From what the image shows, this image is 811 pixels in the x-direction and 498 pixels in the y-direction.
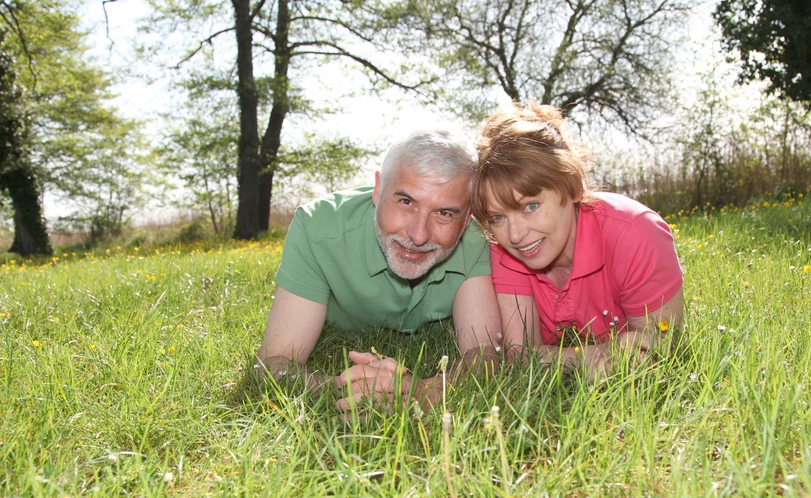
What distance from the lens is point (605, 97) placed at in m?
20.3

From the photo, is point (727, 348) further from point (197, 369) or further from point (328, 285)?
point (197, 369)

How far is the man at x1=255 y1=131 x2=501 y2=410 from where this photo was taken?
9.19 ft

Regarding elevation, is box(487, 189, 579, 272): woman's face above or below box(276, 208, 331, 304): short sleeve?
above

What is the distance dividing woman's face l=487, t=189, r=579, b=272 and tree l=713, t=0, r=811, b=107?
11258mm

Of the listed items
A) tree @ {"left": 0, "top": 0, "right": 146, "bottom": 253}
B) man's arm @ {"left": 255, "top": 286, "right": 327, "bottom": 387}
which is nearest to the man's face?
man's arm @ {"left": 255, "top": 286, "right": 327, "bottom": 387}

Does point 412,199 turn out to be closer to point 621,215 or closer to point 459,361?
point 459,361

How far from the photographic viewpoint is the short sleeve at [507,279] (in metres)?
3.05

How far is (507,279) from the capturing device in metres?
3.06

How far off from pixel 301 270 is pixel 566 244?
137 centimetres

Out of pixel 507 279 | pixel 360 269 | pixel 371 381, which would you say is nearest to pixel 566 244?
pixel 507 279

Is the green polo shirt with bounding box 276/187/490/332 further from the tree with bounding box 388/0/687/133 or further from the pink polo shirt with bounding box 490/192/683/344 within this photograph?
the tree with bounding box 388/0/687/133

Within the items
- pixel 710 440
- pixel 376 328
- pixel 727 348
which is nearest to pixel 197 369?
pixel 376 328

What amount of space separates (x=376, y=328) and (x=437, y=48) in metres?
17.6

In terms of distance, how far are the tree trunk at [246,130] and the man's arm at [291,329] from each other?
14874 millimetres
